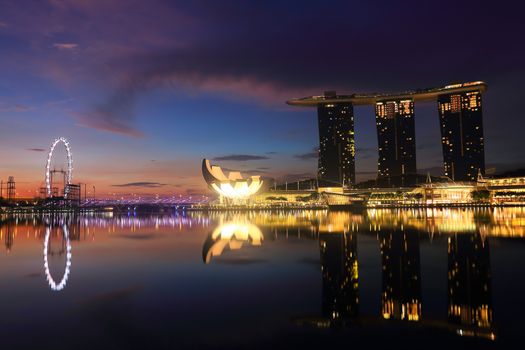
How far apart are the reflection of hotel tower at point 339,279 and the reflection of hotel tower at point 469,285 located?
7.25ft

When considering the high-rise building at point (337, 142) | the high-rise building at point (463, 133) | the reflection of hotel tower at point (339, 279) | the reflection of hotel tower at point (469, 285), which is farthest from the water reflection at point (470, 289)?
the high-rise building at point (337, 142)

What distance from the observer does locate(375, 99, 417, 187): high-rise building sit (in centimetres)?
14875

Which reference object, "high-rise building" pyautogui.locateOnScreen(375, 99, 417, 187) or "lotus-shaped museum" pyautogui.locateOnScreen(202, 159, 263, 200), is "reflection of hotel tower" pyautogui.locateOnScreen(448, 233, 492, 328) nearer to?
"lotus-shaped museum" pyautogui.locateOnScreen(202, 159, 263, 200)

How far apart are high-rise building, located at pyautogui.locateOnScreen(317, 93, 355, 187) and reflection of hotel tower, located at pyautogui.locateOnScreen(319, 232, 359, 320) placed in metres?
133

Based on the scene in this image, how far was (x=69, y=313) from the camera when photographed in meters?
9.40

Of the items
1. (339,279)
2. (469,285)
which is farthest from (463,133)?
(339,279)

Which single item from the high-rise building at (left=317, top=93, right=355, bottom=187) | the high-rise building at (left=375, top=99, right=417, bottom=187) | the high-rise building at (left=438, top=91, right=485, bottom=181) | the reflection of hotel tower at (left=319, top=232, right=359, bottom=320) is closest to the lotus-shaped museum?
the high-rise building at (left=317, top=93, right=355, bottom=187)

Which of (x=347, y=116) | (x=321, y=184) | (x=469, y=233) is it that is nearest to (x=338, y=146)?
(x=347, y=116)

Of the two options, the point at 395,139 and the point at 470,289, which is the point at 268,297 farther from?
the point at 395,139

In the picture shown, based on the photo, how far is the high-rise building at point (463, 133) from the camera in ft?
424

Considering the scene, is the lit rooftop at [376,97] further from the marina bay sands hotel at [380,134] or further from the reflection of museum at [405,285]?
the reflection of museum at [405,285]

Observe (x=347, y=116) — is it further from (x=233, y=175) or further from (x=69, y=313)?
(x=69, y=313)

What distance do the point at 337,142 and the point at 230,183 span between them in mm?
67339

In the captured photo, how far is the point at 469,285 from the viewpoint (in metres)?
11.3
